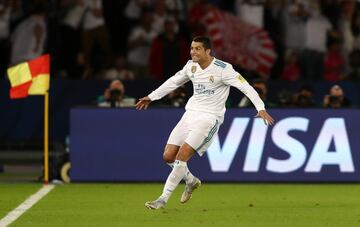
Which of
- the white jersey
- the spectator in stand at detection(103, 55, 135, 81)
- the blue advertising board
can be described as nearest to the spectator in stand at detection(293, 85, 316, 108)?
the blue advertising board

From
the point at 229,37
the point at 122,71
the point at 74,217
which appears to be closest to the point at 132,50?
the point at 122,71

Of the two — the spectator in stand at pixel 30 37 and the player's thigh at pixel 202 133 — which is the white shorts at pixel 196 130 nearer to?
the player's thigh at pixel 202 133

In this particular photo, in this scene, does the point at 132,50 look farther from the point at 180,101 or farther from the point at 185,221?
the point at 185,221

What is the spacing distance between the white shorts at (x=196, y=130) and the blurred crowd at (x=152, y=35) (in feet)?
23.6

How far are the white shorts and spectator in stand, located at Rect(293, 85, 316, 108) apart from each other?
4.34 metres

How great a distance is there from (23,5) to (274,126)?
244 inches

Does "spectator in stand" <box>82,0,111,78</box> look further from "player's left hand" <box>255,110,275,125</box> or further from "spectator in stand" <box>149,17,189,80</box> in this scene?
"player's left hand" <box>255,110,275,125</box>

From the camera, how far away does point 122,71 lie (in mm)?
21422

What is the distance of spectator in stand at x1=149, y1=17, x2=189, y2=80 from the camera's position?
2092 cm

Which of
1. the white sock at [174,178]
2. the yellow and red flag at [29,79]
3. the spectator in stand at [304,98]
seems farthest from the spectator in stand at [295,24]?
the white sock at [174,178]

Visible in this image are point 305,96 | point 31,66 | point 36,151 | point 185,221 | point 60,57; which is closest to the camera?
point 185,221

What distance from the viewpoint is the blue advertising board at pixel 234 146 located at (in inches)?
688

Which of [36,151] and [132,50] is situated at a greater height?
[132,50]

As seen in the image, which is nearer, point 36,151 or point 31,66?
point 31,66
